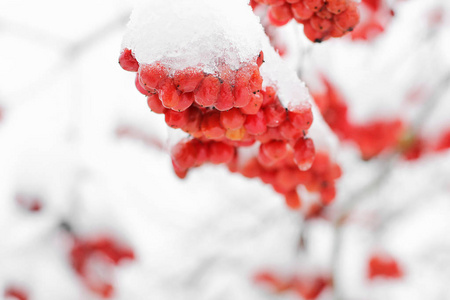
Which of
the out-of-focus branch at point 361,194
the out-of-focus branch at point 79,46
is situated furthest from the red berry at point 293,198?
the out-of-focus branch at point 79,46

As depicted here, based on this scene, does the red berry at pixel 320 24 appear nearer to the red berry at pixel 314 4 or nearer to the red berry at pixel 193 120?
the red berry at pixel 314 4

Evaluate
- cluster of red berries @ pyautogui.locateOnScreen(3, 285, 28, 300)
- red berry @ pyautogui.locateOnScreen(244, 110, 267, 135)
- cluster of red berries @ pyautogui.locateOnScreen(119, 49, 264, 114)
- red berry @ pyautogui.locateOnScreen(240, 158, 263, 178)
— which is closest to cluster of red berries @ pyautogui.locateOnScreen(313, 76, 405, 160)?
red berry @ pyautogui.locateOnScreen(240, 158, 263, 178)

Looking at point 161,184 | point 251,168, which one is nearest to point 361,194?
point 251,168

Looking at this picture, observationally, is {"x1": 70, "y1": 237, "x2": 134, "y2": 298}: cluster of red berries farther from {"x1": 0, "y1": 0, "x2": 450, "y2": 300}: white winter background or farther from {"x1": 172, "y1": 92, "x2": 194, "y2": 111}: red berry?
{"x1": 172, "y1": 92, "x2": 194, "y2": 111}: red berry

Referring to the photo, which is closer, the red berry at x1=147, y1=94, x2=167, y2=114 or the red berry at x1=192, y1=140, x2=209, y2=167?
the red berry at x1=147, y1=94, x2=167, y2=114

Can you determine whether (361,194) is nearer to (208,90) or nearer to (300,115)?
(300,115)

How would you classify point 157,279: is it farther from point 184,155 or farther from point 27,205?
point 184,155
